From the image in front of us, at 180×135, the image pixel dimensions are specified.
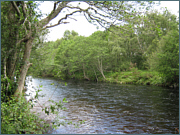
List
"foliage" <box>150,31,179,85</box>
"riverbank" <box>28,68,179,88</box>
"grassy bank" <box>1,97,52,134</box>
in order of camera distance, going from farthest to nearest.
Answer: "riverbank" <box>28,68,179,88</box>, "foliage" <box>150,31,179,85</box>, "grassy bank" <box>1,97,52,134</box>

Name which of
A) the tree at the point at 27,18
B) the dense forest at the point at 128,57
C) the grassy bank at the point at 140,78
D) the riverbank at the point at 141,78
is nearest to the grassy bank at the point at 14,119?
the tree at the point at 27,18

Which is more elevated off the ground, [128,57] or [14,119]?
[128,57]

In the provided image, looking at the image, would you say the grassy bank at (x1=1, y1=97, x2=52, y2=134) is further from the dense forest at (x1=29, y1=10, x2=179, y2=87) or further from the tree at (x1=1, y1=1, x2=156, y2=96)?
the dense forest at (x1=29, y1=10, x2=179, y2=87)

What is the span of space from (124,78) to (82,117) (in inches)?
1231

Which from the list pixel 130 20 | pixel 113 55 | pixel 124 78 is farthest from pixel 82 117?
pixel 113 55

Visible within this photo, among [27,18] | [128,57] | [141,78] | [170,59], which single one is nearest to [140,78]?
[141,78]

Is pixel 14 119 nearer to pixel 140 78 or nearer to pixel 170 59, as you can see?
pixel 170 59

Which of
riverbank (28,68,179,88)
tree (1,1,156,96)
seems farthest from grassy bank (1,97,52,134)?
riverbank (28,68,179,88)

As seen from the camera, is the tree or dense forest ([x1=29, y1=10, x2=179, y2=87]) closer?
the tree

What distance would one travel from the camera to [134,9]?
25.5ft

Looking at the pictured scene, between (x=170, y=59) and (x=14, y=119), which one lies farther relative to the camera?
(x=170, y=59)

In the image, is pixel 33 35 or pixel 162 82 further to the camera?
pixel 162 82

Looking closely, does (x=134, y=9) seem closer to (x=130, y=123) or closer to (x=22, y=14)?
(x=22, y=14)

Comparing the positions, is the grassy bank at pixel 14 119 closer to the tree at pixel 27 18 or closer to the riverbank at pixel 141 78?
the tree at pixel 27 18
